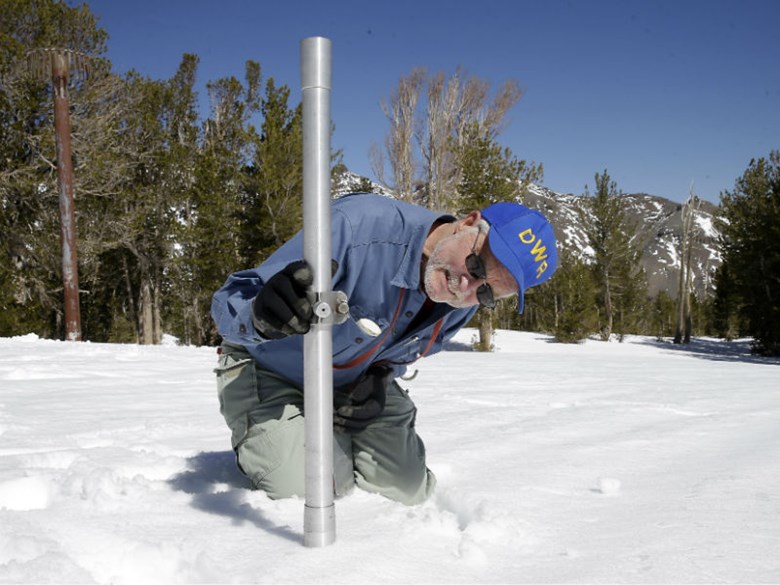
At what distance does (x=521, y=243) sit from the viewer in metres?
1.77

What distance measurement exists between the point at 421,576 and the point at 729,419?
2770 millimetres

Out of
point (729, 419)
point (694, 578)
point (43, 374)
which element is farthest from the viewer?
point (43, 374)

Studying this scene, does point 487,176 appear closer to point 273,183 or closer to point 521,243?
point 273,183

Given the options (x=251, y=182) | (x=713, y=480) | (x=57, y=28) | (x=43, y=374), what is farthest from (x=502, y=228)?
(x=57, y=28)

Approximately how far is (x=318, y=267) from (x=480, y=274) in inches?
25.0

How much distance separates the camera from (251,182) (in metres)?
15.9

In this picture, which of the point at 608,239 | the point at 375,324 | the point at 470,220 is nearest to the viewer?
the point at 375,324

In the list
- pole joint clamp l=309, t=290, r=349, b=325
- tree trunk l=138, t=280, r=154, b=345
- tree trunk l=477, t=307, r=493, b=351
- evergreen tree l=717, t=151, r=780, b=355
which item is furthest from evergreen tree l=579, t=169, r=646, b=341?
pole joint clamp l=309, t=290, r=349, b=325

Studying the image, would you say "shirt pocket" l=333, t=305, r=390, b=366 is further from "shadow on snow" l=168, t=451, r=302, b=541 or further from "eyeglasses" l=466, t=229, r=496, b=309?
"shadow on snow" l=168, t=451, r=302, b=541

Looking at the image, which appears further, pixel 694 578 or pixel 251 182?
pixel 251 182

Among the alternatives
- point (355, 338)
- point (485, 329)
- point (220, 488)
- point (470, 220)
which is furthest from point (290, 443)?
point (485, 329)

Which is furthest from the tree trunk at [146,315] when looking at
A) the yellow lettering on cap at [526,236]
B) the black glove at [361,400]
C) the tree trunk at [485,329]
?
the yellow lettering on cap at [526,236]

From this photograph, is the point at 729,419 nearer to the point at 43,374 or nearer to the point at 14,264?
the point at 43,374

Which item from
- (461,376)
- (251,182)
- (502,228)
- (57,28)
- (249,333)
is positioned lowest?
(461,376)
